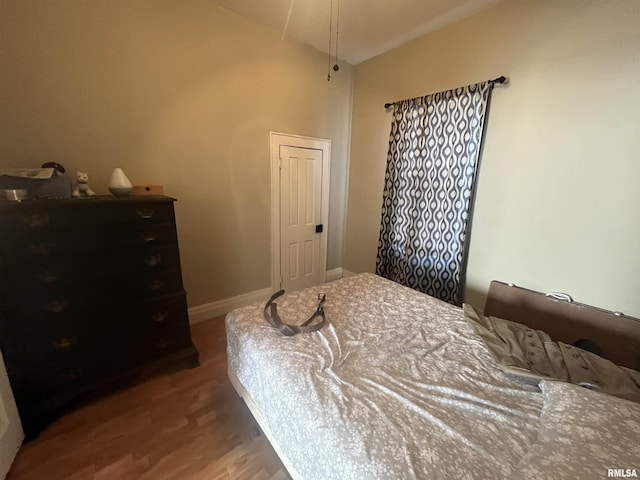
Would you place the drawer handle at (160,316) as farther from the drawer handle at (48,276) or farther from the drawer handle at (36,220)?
the drawer handle at (36,220)

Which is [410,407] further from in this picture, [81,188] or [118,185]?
[81,188]

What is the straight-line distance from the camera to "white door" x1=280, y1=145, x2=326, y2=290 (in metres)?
3.07

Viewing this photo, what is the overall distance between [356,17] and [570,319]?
3.10 m

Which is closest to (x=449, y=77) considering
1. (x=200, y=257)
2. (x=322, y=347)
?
(x=322, y=347)

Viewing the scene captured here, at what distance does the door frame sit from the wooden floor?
59.7 inches

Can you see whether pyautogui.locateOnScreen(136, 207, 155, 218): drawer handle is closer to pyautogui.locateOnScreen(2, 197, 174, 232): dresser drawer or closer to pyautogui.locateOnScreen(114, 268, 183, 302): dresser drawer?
pyautogui.locateOnScreen(2, 197, 174, 232): dresser drawer

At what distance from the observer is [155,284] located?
→ 1807 mm

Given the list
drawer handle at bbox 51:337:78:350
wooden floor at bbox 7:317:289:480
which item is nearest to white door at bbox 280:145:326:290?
wooden floor at bbox 7:317:289:480

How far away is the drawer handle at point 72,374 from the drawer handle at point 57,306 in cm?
40

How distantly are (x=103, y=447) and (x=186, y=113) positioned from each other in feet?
8.02

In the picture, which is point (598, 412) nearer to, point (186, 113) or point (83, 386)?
point (83, 386)

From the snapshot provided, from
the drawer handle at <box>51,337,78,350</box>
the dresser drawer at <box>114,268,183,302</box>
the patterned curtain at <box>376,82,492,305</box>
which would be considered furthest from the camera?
the patterned curtain at <box>376,82,492,305</box>

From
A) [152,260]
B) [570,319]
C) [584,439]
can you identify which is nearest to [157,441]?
[152,260]

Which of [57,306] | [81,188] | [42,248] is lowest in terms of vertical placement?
[57,306]
